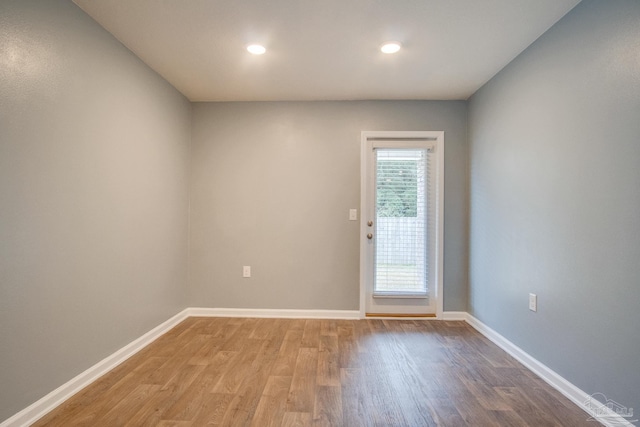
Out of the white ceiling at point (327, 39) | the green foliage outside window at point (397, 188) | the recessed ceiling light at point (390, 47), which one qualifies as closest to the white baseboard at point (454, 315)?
the green foliage outside window at point (397, 188)

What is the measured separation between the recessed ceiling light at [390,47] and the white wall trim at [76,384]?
118 inches

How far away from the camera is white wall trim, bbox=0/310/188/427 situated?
5.34 feet

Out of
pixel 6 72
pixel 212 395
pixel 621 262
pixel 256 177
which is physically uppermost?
pixel 6 72

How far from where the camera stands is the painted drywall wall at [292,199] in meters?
3.47

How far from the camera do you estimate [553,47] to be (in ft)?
6.93

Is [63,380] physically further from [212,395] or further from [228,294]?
[228,294]

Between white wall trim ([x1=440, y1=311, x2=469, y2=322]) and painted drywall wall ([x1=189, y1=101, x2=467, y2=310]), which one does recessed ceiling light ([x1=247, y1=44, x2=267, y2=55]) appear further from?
white wall trim ([x1=440, y1=311, x2=469, y2=322])

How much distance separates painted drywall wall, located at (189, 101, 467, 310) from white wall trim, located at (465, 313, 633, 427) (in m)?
0.73

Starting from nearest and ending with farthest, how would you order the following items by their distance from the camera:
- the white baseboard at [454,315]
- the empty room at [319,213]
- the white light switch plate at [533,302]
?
the empty room at [319,213] → the white light switch plate at [533,302] → the white baseboard at [454,315]

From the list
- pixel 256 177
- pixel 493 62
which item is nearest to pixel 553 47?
pixel 493 62

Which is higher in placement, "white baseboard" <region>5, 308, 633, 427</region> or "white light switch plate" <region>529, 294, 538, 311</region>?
"white light switch plate" <region>529, 294, 538, 311</region>

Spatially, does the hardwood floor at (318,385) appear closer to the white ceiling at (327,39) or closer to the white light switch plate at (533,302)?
the white light switch plate at (533,302)

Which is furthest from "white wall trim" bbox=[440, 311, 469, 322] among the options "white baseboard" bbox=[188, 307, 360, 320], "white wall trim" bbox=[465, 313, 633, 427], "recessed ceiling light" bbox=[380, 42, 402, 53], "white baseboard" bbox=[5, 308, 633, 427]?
"recessed ceiling light" bbox=[380, 42, 402, 53]

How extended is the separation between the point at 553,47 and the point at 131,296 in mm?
3545
